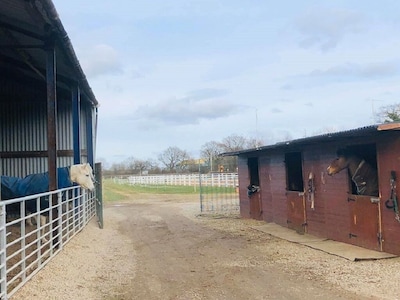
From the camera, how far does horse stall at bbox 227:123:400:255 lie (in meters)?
7.58

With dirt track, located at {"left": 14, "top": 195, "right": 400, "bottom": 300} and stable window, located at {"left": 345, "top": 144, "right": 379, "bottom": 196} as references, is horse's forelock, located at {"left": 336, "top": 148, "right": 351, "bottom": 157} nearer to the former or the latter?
stable window, located at {"left": 345, "top": 144, "right": 379, "bottom": 196}

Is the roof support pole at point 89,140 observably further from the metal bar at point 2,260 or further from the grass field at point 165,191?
the metal bar at point 2,260

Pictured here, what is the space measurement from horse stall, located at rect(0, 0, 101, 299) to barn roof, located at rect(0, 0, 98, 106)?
19mm

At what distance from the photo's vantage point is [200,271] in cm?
695

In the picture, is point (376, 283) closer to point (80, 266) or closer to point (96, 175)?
point (80, 266)

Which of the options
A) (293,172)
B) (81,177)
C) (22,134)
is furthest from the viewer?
(22,134)

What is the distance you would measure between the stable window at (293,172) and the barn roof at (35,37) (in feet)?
17.9

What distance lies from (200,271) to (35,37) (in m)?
5.16

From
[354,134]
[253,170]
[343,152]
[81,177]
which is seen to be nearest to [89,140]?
[81,177]

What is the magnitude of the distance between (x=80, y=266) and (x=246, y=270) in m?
2.52

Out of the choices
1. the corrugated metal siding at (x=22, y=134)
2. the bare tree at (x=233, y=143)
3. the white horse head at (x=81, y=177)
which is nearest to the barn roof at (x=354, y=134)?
the white horse head at (x=81, y=177)

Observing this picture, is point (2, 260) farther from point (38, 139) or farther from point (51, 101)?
point (38, 139)

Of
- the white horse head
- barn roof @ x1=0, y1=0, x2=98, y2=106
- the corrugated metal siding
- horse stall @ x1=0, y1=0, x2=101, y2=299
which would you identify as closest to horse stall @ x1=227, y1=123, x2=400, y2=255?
the white horse head

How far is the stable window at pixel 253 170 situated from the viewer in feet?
49.0
